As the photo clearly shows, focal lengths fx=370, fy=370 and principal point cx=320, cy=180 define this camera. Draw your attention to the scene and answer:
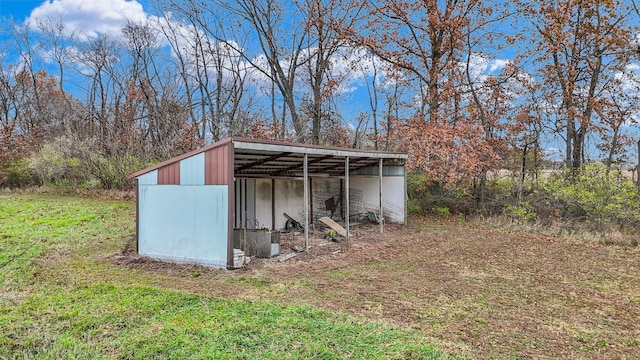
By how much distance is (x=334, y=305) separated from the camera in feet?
14.3

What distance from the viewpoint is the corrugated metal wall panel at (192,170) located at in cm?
608

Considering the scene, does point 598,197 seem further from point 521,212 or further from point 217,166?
point 217,166

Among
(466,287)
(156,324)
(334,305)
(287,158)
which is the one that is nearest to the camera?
(156,324)

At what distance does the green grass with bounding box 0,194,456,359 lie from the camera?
3230mm

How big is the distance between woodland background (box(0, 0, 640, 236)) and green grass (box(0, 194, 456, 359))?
8315 mm

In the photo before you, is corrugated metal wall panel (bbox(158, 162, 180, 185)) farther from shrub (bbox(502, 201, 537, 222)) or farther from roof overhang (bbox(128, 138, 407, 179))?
shrub (bbox(502, 201, 537, 222))

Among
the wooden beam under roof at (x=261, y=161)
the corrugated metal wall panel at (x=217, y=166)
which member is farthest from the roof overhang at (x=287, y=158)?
the corrugated metal wall panel at (x=217, y=166)

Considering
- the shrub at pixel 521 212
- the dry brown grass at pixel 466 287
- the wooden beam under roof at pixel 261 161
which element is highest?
the wooden beam under roof at pixel 261 161

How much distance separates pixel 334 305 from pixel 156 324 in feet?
6.35

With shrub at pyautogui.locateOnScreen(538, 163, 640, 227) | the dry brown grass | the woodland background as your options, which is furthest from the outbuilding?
shrub at pyautogui.locateOnScreen(538, 163, 640, 227)

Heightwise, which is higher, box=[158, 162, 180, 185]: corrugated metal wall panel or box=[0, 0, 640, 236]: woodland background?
box=[0, 0, 640, 236]: woodland background

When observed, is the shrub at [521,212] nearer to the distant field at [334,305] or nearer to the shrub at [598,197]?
the shrub at [598,197]

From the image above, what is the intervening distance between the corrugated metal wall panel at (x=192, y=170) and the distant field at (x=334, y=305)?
4.70 feet

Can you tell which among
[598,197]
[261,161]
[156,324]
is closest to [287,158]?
[261,161]
